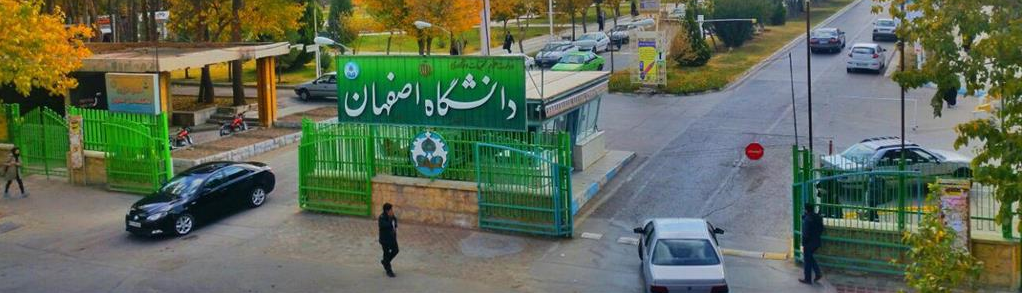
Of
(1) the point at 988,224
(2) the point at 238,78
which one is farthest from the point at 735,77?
(1) the point at 988,224

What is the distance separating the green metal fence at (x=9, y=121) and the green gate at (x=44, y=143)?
19cm

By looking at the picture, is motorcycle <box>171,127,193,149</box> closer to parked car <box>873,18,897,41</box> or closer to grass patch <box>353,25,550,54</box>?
grass patch <box>353,25,550,54</box>

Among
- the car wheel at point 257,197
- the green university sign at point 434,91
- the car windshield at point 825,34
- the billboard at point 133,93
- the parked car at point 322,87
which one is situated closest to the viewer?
the green university sign at point 434,91

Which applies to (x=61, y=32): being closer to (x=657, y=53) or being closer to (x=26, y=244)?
(x=26, y=244)

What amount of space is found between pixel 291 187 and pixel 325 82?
16251 millimetres

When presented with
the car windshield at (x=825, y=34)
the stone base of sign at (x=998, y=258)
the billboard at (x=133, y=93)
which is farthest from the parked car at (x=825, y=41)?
the stone base of sign at (x=998, y=258)

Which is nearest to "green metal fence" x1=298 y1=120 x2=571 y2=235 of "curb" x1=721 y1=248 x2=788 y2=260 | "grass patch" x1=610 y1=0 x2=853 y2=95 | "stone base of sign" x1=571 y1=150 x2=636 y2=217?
"stone base of sign" x1=571 y1=150 x2=636 y2=217

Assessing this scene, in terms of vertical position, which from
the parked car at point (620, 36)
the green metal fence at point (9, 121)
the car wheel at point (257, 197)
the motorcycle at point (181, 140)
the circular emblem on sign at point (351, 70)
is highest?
the parked car at point (620, 36)

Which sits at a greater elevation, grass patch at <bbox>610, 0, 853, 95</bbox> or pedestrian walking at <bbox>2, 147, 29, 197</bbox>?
grass patch at <bbox>610, 0, 853, 95</bbox>

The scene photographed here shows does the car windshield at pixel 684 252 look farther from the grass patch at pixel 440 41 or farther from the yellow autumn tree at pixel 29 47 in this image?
the grass patch at pixel 440 41

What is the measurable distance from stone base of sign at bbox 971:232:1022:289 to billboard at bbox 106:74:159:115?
22607 mm

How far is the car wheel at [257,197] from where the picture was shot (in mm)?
21688

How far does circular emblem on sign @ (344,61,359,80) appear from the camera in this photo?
21.6 m

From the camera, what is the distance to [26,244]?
773 inches
